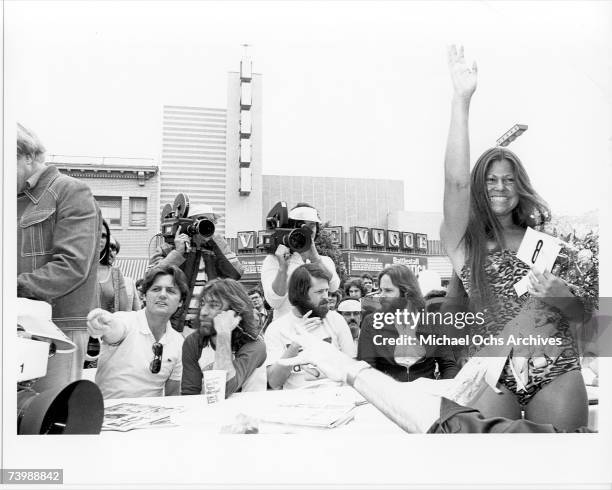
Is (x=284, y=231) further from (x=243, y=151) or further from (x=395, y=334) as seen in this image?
(x=395, y=334)

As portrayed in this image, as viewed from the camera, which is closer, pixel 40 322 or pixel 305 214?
pixel 40 322

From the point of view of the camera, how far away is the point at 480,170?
112 inches

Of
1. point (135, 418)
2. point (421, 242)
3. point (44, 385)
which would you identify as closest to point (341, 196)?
point (421, 242)

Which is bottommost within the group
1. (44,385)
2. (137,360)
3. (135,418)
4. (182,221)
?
(135,418)

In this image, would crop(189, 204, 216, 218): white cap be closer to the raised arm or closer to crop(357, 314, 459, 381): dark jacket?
crop(357, 314, 459, 381): dark jacket

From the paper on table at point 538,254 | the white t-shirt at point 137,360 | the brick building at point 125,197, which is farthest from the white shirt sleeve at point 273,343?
the paper on table at point 538,254

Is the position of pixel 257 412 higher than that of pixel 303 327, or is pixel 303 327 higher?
pixel 303 327

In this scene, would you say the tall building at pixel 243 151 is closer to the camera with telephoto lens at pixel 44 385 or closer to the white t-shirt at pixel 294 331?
the white t-shirt at pixel 294 331

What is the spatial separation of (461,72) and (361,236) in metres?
0.82

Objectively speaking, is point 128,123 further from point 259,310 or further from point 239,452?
point 239,452

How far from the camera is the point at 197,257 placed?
2.81m

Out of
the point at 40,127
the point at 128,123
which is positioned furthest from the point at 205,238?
the point at 40,127

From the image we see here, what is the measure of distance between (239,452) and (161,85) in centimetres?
158

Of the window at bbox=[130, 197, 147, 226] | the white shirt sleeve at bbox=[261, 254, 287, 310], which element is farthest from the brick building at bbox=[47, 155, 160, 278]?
the white shirt sleeve at bbox=[261, 254, 287, 310]
